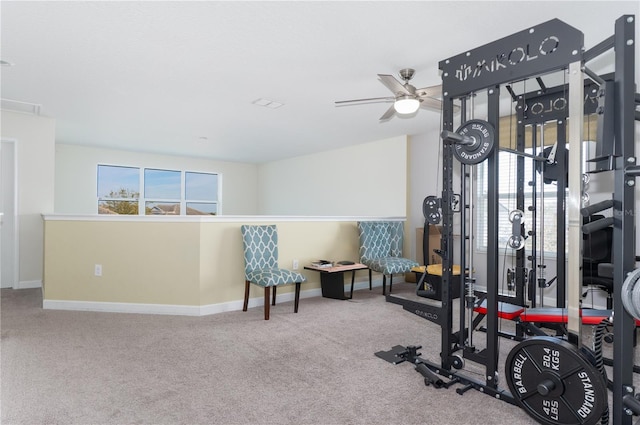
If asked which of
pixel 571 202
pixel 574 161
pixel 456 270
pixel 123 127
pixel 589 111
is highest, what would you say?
pixel 123 127

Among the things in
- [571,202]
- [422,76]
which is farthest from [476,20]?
[571,202]

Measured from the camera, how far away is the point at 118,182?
752cm

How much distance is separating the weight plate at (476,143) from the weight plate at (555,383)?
1.02m

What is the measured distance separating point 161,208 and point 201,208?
2.85ft

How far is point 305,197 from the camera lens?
792 centimetres

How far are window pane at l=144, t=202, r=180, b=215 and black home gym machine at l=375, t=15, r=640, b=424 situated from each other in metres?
6.77

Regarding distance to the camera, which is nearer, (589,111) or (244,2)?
(244,2)

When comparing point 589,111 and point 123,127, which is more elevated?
point 123,127

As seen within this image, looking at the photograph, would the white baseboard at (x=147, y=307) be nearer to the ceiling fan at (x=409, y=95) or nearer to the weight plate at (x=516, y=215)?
the ceiling fan at (x=409, y=95)

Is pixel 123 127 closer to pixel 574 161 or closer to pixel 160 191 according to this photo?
pixel 160 191

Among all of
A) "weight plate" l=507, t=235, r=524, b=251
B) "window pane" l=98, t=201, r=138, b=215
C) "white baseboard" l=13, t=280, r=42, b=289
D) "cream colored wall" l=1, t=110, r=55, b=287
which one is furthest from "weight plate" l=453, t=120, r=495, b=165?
"window pane" l=98, t=201, r=138, b=215

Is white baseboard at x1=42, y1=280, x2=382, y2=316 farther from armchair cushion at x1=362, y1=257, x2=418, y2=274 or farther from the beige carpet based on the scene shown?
armchair cushion at x1=362, y1=257, x2=418, y2=274

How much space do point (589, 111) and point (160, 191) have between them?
749cm

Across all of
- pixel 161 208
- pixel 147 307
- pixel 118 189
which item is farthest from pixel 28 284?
pixel 161 208
